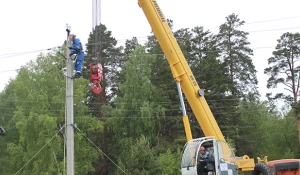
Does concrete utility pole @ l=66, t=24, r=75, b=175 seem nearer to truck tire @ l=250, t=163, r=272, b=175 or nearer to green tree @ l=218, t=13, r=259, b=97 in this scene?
truck tire @ l=250, t=163, r=272, b=175

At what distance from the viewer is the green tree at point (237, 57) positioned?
148ft

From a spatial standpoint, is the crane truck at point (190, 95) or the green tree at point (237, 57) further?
the green tree at point (237, 57)

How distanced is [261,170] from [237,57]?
95.9 ft

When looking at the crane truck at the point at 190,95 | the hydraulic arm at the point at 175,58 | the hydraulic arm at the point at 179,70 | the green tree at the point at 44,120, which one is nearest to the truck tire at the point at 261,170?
the crane truck at the point at 190,95

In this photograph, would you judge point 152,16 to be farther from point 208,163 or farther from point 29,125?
point 29,125

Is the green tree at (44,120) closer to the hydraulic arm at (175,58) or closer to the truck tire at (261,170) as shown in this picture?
the hydraulic arm at (175,58)

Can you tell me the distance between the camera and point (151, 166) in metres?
28.4

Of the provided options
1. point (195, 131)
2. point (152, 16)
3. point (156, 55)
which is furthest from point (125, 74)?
point (152, 16)

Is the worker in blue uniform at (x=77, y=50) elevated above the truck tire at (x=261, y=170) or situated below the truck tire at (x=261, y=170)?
above

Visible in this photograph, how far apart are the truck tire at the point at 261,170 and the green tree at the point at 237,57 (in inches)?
1091

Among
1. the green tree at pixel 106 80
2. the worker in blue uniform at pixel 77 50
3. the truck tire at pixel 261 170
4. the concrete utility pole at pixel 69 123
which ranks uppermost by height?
the green tree at pixel 106 80

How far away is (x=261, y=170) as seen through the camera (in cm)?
1664

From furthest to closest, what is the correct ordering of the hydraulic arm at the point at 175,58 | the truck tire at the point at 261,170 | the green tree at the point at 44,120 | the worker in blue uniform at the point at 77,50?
1. the green tree at the point at 44,120
2. the hydraulic arm at the point at 175,58
3. the truck tire at the point at 261,170
4. the worker in blue uniform at the point at 77,50

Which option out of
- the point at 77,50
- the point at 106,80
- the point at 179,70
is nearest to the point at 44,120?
the point at 106,80
